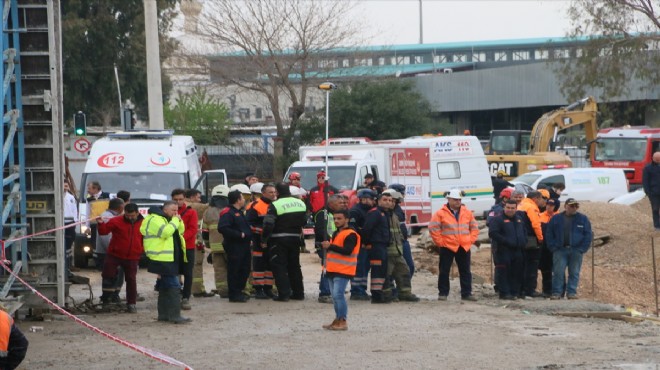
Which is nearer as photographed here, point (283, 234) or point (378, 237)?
point (378, 237)

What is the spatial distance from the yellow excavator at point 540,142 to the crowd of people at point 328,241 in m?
20.9

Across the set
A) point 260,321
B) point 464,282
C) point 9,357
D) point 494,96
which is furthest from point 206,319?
point 494,96

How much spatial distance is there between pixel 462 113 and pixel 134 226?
60.4 metres

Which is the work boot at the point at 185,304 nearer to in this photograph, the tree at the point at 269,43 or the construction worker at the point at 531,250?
the construction worker at the point at 531,250

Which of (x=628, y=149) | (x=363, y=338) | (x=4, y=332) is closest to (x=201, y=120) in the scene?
(x=628, y=149)

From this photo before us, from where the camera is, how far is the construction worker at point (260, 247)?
1778 cm

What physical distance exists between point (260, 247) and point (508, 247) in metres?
3.82

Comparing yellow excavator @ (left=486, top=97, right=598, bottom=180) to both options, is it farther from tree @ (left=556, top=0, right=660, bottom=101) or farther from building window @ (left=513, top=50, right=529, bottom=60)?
building window @ (left=513, top=50, right=529, bottom=60)

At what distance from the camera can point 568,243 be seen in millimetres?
18484

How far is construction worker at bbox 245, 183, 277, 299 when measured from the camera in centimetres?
1778

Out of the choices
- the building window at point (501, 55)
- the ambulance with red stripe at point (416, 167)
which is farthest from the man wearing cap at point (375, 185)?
the building window at point (501, 55)

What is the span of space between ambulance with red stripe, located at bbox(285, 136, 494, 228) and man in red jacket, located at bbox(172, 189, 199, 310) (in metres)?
12.7

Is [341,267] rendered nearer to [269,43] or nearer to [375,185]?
[375,185]

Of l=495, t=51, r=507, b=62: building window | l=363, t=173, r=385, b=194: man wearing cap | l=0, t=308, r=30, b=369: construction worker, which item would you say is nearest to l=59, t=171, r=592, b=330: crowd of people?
l=363, t=173, r=385, b=194: man wearing cap
